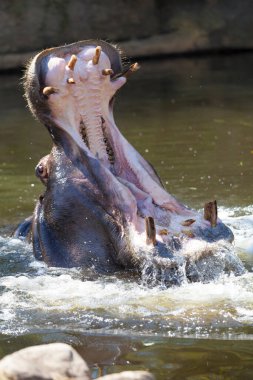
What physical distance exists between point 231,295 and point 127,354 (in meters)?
0.89

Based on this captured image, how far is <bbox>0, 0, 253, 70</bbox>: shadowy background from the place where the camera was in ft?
51.9

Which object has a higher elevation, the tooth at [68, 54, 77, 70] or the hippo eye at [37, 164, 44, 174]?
the tooth at [68, 54, 77, 70]

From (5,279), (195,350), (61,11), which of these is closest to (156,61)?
(61,11)

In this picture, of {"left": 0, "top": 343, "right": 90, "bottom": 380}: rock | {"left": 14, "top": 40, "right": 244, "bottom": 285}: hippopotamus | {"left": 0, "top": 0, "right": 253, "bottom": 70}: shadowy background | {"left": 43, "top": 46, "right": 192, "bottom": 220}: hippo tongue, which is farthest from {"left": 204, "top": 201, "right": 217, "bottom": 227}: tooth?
{"left": 0, "top": 0, "right": 253, "bottom": 70}: shadowy background

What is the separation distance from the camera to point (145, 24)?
16219 millimetres

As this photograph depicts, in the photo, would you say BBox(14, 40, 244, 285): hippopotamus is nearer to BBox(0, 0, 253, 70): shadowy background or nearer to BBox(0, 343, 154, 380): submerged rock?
BBox(0, 343, 154, 380): submerged rock

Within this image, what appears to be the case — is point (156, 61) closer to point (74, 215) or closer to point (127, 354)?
point (74, 215)

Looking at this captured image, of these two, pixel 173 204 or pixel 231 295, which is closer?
pixel 231 295

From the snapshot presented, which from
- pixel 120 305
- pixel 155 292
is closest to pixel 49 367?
pixel 120 305

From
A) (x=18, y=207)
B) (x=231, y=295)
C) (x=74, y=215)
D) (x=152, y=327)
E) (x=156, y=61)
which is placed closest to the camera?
(x=152, y=327)

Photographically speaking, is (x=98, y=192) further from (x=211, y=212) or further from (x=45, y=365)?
(x=45, y=365)

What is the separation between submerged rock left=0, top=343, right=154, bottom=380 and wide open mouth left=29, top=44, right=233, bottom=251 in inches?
63.7

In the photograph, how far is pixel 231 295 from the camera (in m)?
4.65

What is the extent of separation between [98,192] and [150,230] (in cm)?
47
